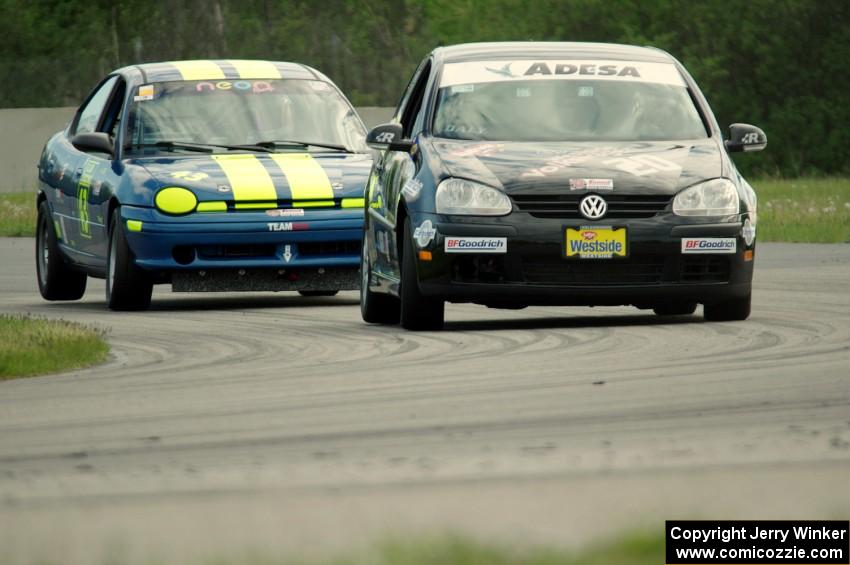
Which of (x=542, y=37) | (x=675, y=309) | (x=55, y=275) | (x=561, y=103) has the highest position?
(x=561, y=103)

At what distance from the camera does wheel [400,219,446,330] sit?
38.3 ft

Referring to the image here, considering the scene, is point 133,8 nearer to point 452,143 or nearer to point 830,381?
point 452,143

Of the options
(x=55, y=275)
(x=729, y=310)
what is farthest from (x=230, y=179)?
(x=729, y=310)

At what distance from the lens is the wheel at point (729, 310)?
12.0 meters

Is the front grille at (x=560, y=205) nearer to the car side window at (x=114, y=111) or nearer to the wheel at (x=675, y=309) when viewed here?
the wheel at (x=675, y=309)

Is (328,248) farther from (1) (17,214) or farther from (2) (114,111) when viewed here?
(1) (17,214)

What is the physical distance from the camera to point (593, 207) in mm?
11398

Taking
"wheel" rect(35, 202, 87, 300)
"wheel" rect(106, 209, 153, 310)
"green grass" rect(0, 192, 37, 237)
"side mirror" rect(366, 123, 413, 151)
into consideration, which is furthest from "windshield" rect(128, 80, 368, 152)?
"green grass" rect(0, 192, 37, 237)

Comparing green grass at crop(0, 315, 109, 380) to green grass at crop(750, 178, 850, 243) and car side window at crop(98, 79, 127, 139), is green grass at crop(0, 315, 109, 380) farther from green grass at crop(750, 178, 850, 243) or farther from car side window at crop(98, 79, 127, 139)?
green grass at crop(750, 178, 850, 243)

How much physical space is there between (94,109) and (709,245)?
603 centimetres

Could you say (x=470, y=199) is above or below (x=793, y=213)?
above

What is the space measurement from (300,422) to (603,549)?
9.78 feet

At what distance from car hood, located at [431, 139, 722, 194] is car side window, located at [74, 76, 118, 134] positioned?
443 centimetres

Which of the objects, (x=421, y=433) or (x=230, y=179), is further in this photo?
(x=230, y=179)
